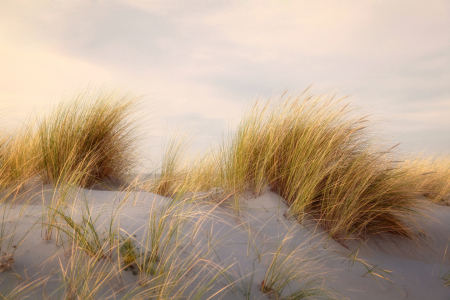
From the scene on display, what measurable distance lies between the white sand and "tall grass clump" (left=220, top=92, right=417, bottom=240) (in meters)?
0.17

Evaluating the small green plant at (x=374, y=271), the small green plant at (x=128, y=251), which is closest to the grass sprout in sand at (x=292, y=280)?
the small green plant at (x=374, y=271)

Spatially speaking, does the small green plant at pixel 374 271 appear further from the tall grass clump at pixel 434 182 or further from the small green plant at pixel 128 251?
Answer: the tall grass clump at pixel 434 182

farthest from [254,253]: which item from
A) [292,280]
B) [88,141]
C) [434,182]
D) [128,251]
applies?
[434,182]

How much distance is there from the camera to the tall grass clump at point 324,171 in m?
2.81

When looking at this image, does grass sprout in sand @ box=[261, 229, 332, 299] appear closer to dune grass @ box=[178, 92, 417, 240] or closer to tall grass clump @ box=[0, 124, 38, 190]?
dune grass @ box=[178, 92, 417, 240]

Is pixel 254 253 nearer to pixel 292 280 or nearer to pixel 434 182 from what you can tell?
A: pixel 292 280

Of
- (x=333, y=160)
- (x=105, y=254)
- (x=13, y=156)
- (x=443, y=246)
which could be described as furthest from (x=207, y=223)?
(x=443, y=246)

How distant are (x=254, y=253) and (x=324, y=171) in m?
1.19

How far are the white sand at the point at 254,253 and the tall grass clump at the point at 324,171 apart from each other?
0.17 meters

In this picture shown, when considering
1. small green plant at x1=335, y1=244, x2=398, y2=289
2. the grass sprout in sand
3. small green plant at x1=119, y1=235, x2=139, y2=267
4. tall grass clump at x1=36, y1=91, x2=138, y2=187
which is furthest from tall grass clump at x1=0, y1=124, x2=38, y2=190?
small green plant at x1=335, y1=244, x2=398, y2=289

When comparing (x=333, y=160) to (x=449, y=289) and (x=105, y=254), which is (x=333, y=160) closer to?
(x=449, y=289)

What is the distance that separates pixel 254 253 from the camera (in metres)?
2.10

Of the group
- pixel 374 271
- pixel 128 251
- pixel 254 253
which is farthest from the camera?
pixel 374 271

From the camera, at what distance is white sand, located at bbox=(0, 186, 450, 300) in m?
1.59
